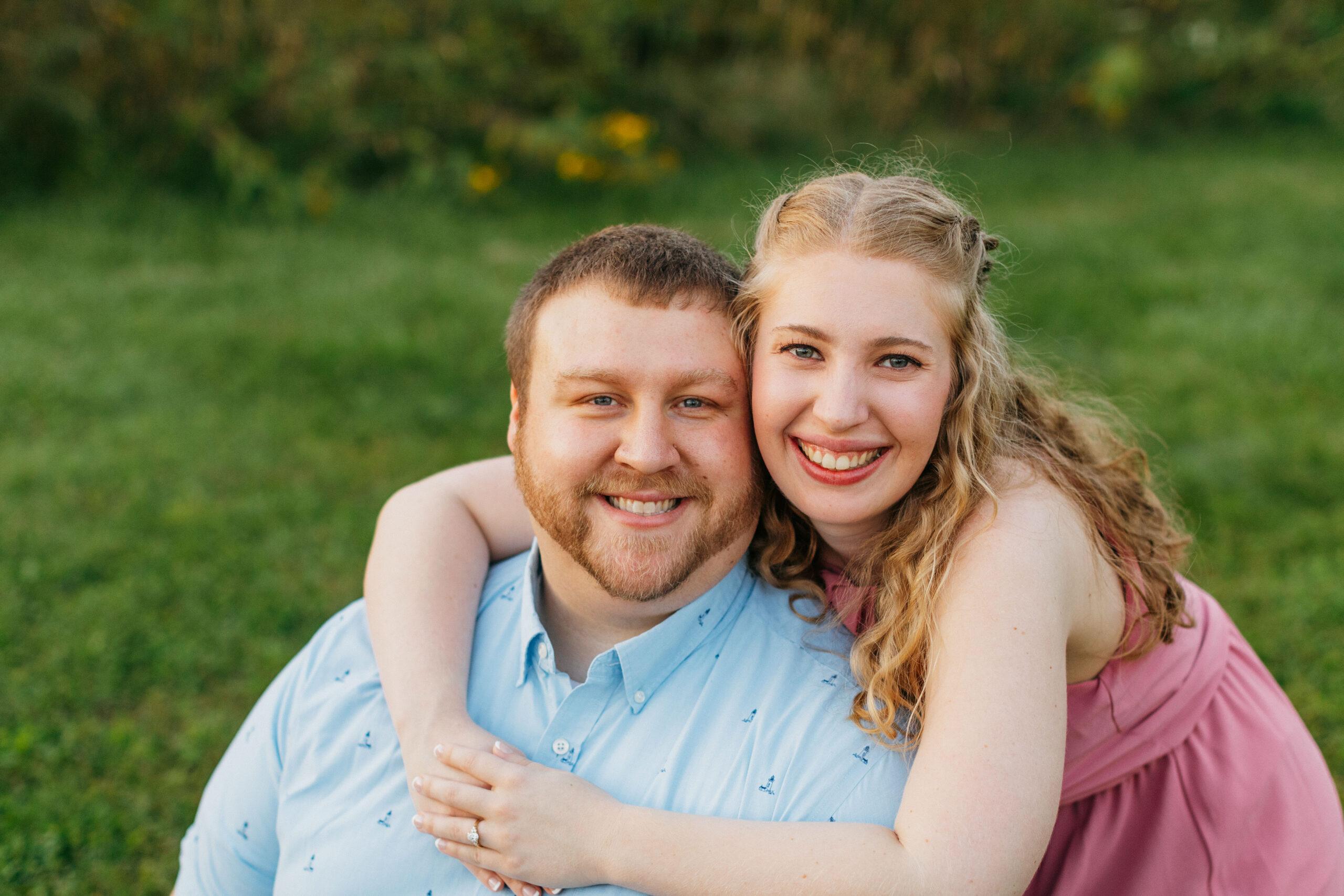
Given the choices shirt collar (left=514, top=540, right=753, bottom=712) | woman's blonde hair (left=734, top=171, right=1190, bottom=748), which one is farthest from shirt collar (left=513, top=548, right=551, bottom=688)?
woman's blonde hair (left=734, top=171, right=1190, bottom=748)

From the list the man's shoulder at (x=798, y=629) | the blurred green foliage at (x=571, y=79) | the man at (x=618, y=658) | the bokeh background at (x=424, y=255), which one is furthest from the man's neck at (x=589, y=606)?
the blurred green foliage at (x=571, y=79)

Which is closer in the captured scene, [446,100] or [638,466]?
[638,466]

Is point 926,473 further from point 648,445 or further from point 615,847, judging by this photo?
point 615,847

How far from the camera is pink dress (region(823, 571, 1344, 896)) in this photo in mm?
2441

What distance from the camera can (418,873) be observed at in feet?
7.01

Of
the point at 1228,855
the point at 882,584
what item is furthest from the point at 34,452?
the point at 1228,855

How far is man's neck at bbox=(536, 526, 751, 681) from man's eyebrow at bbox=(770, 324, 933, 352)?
Result: 45cm

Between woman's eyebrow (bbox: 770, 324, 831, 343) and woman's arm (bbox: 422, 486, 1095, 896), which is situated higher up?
woman's eyebrow (bbox: 770, 324, 831, 343)

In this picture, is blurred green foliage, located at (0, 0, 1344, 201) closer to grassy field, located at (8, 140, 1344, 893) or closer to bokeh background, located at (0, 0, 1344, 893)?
bokeh background, located at (0, 0, 1344, 893)

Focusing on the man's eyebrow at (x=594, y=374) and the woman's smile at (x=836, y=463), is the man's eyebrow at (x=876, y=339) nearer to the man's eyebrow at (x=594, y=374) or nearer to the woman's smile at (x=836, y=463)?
the woman's smile at (x=836, y=463)

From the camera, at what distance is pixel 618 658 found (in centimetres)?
219

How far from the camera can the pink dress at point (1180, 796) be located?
96.1 inches

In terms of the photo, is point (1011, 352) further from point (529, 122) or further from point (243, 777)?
point (529, 122)

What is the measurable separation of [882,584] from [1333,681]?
7.89 ft
